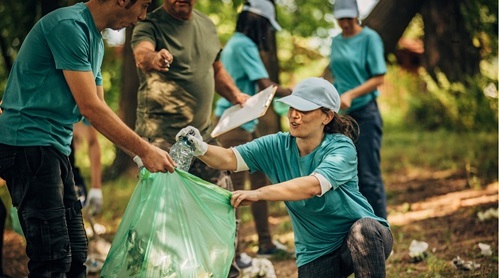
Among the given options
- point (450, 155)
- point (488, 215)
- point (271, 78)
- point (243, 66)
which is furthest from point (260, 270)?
point (450, 155)

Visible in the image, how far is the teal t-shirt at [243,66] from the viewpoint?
514cm

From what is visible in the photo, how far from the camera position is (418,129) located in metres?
17.1

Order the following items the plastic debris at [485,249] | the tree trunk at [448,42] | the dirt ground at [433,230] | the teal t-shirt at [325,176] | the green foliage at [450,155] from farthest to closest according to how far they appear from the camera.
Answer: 1. the green foliage at [450,155]
2. the tree trunk at [448,42]
3. the plastic debris at [485,249]
4. the dirt ground at [433,230]
5. the teal t-shirt at [325,176]

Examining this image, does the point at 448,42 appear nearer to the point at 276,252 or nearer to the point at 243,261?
the point at 276,252

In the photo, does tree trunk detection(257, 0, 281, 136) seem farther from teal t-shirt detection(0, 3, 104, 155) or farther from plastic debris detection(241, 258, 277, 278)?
teal t-shirt detection(0, 3, 104, 155)

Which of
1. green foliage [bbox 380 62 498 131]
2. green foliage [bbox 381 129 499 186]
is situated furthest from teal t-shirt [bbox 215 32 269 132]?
green foliage [bbox 380 62 498 131]

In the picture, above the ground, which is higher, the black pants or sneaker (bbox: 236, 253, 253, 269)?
the black pants

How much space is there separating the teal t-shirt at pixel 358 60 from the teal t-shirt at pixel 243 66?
590mm

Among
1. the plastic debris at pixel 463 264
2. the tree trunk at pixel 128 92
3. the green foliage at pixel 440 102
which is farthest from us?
the tree trunk at pixel 128 92

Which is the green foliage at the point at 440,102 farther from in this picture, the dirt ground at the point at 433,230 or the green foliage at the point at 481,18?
the dirt ground at the point at 433,230

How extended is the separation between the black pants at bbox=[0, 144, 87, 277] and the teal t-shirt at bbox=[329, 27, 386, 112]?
2.59 m

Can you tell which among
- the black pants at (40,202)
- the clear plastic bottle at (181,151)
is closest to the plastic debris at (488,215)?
the clear plastic bottle at (181,151)

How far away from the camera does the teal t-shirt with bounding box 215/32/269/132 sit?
5.14 m

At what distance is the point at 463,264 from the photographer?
15.5 feet
